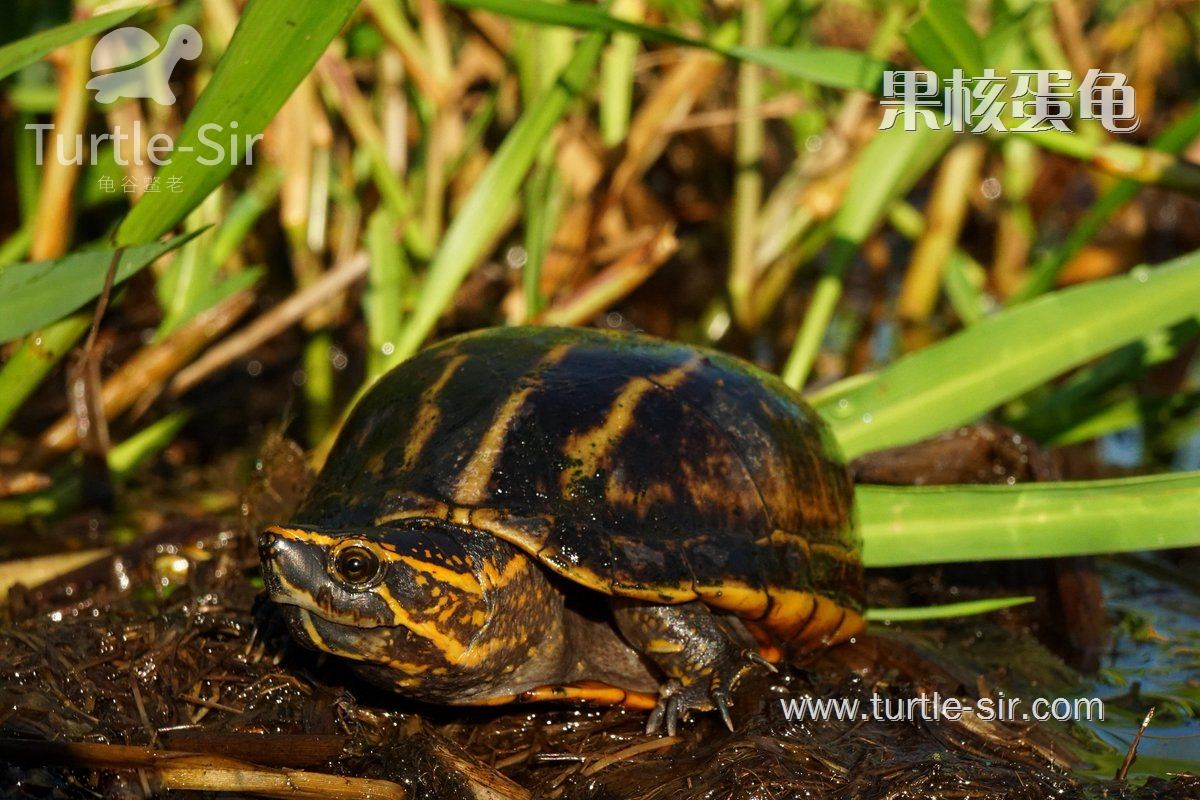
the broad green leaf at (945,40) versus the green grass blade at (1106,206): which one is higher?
the broad green leaf at (945,40)

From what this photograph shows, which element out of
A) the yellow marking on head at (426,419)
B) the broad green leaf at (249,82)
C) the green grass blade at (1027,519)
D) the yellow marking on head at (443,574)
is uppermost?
the broad green leaf at (249,82)

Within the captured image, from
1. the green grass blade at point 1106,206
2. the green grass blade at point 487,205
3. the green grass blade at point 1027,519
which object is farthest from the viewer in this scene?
the green grass blade at point 487,205

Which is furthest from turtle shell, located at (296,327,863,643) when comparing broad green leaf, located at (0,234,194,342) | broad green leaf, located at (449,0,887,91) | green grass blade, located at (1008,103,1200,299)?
green grass blade, located at (1008,103,1200,299)

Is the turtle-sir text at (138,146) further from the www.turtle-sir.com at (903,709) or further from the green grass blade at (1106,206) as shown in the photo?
the green grass blade at (1106,206)

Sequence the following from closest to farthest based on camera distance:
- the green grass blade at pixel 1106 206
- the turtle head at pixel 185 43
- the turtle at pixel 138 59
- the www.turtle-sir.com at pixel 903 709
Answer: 1. the www.turtle-sir.com at pixel 903 709
2. the green grass blade at pixel 1106 206
3. the turtle at pixel 138 59
4. the turtle head at pixel 185 43

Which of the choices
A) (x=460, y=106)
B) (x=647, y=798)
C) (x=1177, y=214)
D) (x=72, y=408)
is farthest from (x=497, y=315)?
(x=1177, y=214)

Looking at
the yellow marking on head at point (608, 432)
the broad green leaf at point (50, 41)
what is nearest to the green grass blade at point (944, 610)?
the yellow marking on head at point (608, 432)

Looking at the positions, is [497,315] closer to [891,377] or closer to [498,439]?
[891,377]

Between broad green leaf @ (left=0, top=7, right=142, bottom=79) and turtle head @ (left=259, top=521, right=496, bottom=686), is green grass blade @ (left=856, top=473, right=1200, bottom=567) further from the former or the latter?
broad green leaf @ (left=0, top=7, right=142, bottom=79)

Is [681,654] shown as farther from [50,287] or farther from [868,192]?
[868,192]
